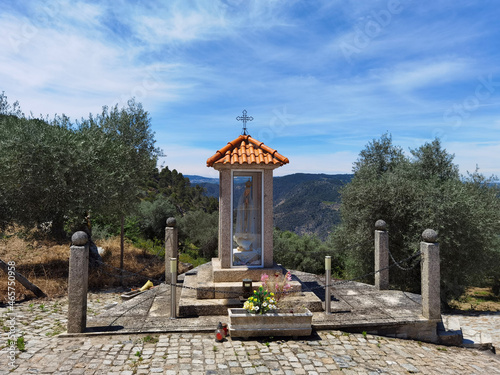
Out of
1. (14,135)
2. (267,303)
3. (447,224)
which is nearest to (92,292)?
(14,135)

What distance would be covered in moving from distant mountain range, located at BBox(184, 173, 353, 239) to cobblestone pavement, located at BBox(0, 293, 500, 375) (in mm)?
28878

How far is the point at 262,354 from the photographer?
557 centimetres

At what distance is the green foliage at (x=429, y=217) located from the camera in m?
13.2

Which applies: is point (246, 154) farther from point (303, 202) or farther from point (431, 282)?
point (303, 202)

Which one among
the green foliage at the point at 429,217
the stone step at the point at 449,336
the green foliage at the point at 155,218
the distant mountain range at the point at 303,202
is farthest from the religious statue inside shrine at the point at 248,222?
the distant mountain range at the point at 303,202

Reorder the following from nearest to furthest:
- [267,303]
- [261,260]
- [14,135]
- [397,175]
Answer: [267,303], [261,260], [14,135], [397,175]

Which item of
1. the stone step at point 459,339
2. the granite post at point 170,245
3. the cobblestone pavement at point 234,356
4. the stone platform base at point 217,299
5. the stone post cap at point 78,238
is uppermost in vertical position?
the stone post cap at point 78,238

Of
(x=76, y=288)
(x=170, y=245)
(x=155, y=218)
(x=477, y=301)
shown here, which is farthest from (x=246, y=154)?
(x=477, y=301)

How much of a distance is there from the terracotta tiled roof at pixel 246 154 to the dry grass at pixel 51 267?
399cm

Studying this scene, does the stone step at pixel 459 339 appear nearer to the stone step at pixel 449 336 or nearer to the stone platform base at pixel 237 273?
the stone step at pixel 449 336

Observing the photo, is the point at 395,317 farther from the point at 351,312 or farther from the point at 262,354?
the point at 262,354

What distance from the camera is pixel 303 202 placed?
184ft

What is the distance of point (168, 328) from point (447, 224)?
1124 centimetres

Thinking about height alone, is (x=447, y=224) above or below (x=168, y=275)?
above
